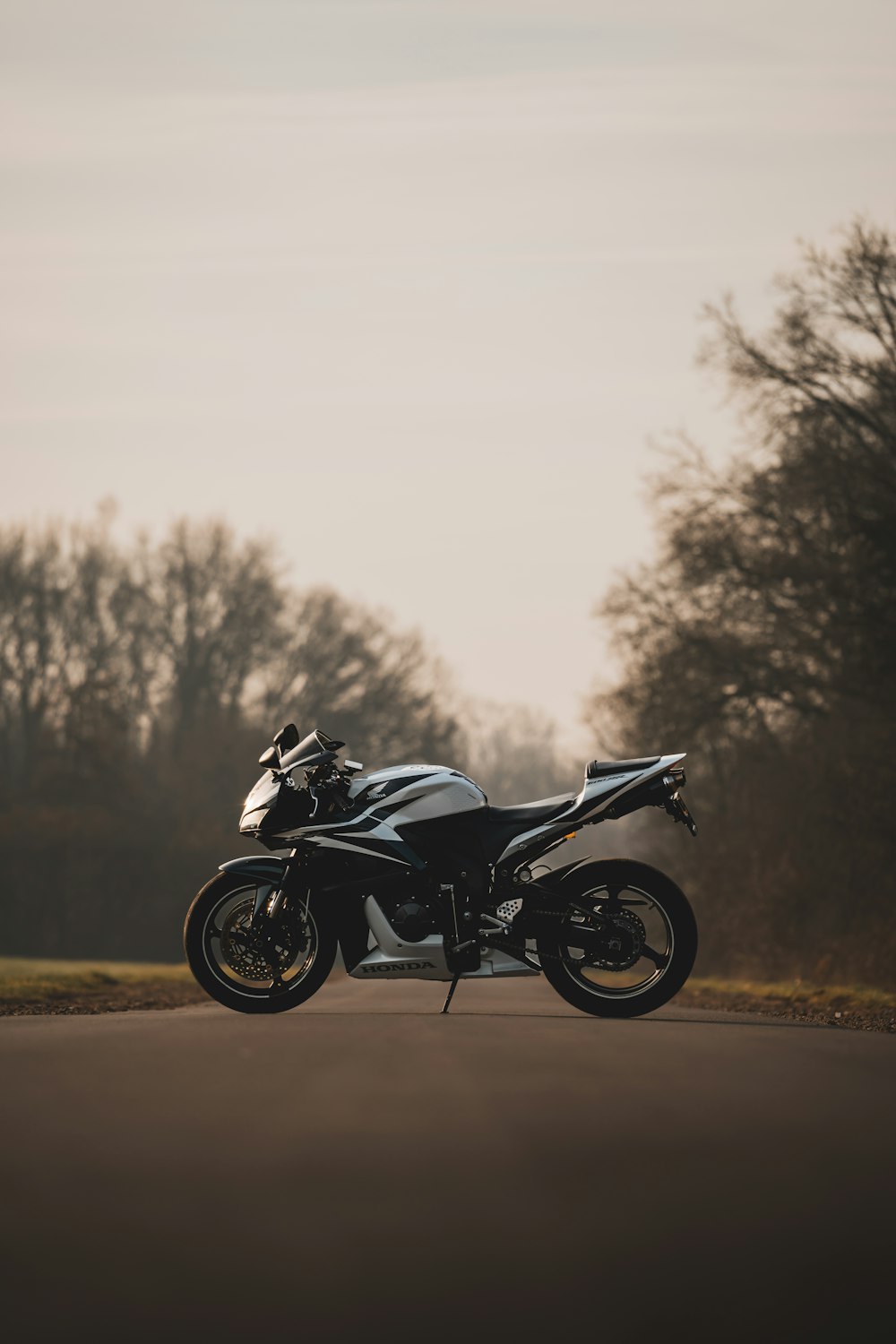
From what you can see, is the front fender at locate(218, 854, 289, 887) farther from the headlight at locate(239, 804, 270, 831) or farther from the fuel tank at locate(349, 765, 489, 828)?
the fuel tank at locate(349, 765, 489, 828)

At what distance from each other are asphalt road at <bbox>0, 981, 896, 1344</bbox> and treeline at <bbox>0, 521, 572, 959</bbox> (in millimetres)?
46278

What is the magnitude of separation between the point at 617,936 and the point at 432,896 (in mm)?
1074

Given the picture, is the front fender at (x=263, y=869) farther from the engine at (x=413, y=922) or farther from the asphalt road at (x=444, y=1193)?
the asphalt road at (x=444, y=1193)

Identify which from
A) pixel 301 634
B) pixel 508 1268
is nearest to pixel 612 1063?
pixel 508 1268

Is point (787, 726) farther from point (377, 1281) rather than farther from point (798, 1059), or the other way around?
point (377, 1281)

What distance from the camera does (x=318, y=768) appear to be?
972 centimetres

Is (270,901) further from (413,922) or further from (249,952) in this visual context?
(413,922)

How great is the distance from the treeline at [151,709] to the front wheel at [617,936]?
4381cm

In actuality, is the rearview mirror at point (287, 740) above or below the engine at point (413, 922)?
above

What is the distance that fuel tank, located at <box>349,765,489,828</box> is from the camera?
9.62m

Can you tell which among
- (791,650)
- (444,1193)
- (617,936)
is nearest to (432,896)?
(617,936)

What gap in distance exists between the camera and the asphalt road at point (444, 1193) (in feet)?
12.4

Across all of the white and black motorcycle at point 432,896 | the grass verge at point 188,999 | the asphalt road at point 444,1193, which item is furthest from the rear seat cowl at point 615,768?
the asphalt road at point 444,1193

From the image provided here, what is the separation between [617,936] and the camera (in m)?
9.46
